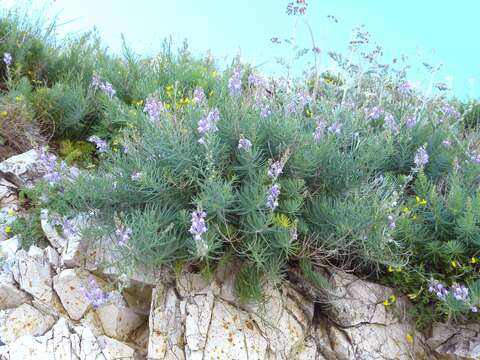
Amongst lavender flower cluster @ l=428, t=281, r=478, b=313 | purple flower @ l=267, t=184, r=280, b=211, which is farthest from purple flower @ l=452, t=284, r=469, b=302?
purple flower @ l=267, t=184, r=280, b=211

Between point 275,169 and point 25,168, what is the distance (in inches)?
98.7

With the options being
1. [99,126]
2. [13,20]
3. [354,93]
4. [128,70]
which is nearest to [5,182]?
[99,126]

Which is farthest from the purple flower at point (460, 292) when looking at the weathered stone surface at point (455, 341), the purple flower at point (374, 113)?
the purple flower at point (374, 113)

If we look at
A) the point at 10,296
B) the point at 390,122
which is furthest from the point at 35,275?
the point at 390,122

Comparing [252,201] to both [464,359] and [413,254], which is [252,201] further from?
[464,359]

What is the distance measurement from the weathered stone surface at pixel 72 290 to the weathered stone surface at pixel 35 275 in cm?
6

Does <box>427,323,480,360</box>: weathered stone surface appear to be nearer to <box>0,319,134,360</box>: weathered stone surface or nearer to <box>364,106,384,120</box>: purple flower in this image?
<box>364,106,384,120</box>: purple flower

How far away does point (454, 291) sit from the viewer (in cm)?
367

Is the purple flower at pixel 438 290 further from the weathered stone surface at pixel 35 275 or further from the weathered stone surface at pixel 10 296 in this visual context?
the weathered stone surface at pixel 10 296

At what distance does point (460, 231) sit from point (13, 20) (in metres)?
5.95

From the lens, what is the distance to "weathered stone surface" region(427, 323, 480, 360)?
3.68 meters

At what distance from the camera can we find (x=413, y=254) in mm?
3965

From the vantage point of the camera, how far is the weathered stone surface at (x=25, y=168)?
4.69 metres

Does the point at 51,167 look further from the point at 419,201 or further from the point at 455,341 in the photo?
the point at 455,341
